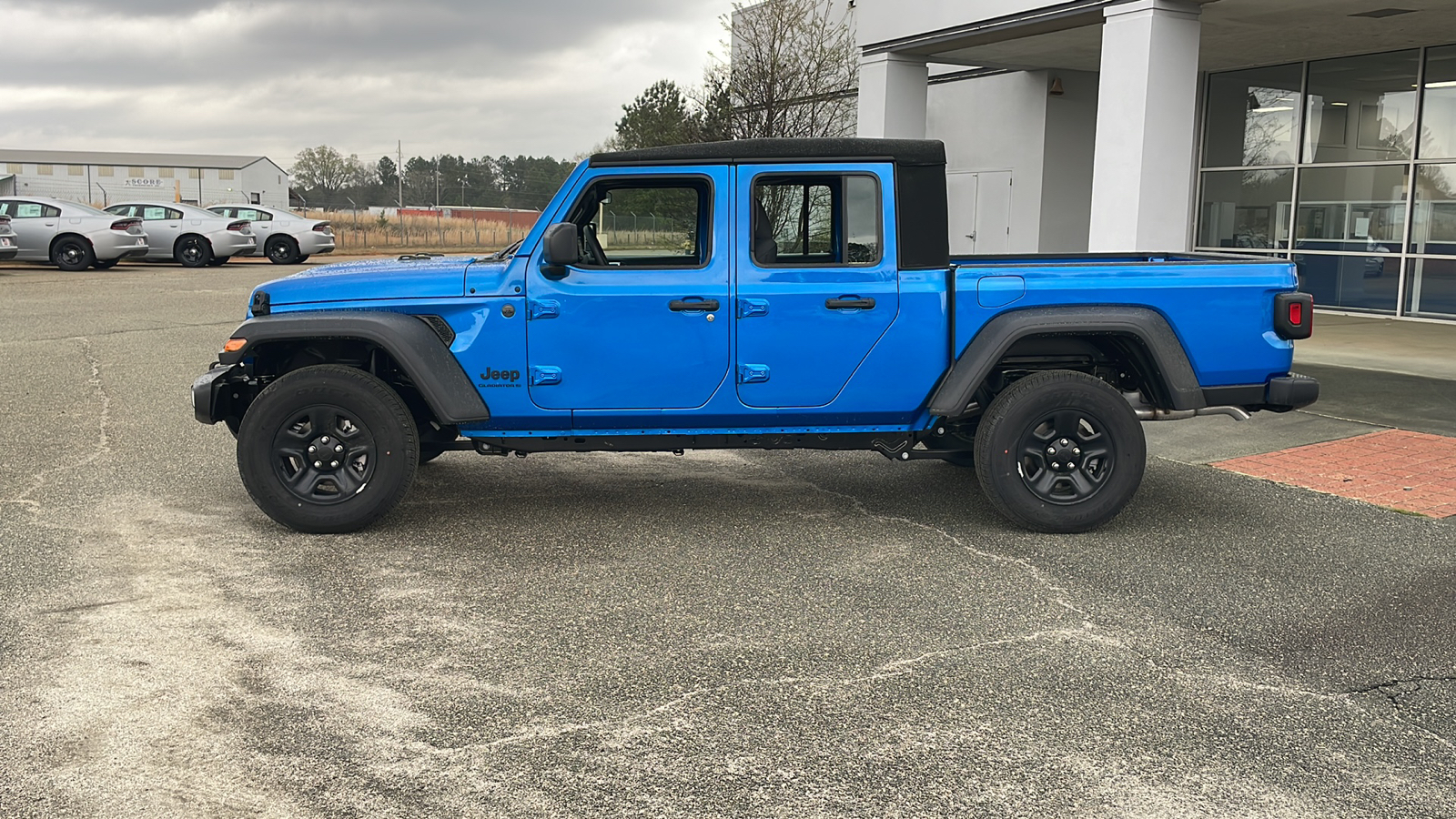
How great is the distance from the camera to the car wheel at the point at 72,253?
23.9m

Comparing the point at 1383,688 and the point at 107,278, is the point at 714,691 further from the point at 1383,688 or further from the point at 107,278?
the point at 107,278

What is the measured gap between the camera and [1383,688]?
4184 mm

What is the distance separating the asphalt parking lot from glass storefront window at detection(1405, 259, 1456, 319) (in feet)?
32.4

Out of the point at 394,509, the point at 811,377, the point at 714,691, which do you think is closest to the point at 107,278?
the point at 394,509

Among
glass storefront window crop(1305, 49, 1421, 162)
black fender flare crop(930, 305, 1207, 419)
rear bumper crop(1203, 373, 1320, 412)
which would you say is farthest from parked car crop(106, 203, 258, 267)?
rear bumper crop(1203, 373, 1320, 412)

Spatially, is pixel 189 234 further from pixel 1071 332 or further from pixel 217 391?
pixel 1071 332

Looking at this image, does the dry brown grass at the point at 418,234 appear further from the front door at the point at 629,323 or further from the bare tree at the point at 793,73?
the front door at the point at 629,323

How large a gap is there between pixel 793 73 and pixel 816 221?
1611 centimetres

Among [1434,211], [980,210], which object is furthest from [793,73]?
[1434,211]

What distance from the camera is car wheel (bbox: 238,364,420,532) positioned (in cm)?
588

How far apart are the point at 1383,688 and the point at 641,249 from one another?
375 centimetres

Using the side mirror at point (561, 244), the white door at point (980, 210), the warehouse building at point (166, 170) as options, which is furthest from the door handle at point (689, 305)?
the warehouse building at point (166, 170)

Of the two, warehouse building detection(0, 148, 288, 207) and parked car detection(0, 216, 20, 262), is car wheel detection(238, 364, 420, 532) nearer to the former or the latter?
parked car detection(0, 216, 20, 262)

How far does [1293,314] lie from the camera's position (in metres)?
6.01
